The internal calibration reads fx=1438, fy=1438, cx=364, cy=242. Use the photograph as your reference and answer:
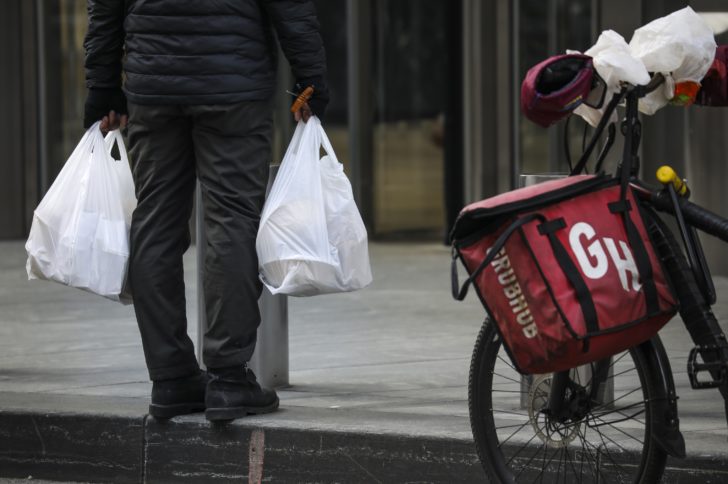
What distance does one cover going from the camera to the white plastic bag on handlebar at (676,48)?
3689 millimetres

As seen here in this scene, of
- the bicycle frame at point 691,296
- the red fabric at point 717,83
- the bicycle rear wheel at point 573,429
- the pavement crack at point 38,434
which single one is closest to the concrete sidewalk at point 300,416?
the pavement crack at point 38,434

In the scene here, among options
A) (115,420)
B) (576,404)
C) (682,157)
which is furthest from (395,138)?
(576,404)

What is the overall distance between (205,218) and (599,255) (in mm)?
1787

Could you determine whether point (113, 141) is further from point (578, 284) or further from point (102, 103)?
point (578, 284)

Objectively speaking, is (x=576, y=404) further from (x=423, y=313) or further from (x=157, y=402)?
(x=423, y=313)

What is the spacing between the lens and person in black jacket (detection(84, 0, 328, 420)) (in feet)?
15.5

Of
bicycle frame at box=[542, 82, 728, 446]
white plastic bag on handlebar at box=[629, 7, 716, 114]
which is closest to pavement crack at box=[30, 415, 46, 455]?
bicycle frame at box=[542, 82, 728, 446]

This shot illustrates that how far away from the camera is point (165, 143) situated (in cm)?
486

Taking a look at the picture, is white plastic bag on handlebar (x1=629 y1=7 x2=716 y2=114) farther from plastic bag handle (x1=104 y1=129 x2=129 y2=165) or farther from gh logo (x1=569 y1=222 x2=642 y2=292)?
plastic bag handle (x1=104 y1=129 x2=129 y2=165)

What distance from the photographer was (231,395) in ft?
16.1

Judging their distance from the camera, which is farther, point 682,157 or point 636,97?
point 682,157

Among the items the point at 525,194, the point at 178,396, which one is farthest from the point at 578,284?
the point at 178,396

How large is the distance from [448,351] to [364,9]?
5.62 m

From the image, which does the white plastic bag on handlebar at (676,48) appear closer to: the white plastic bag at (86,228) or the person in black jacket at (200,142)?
the person in black jacket at (200,142)
